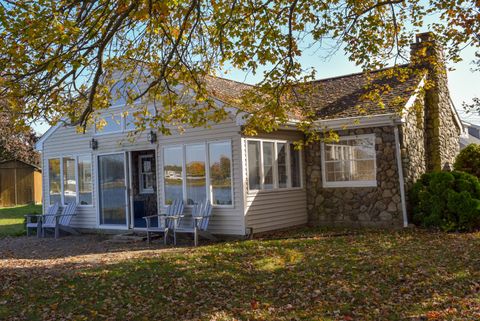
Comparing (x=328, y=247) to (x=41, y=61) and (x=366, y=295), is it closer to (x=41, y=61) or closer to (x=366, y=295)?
(x=366, y=295)

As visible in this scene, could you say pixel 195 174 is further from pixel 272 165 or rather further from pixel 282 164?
pixel 282 164

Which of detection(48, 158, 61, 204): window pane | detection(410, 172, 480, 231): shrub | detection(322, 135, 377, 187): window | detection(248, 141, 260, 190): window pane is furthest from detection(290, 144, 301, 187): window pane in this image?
detection(48, 158, 61, 204): window pane

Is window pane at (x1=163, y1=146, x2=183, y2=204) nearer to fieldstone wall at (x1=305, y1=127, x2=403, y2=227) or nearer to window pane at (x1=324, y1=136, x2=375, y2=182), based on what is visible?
fieldstone wall at (x1=305, y1=127, x2=403, y2=227)

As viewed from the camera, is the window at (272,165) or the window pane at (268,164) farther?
the window pane at (268,164)

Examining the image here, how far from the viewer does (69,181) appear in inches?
594

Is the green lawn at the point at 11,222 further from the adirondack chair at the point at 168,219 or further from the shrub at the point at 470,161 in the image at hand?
the shrub at the point at 470,161

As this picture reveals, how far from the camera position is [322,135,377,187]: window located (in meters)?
12.6

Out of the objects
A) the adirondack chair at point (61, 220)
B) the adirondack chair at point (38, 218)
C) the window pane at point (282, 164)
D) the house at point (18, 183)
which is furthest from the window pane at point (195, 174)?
the house at point (18, 183)

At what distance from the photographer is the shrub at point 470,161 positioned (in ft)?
43.6

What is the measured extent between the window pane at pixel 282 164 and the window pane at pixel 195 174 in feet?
6.61

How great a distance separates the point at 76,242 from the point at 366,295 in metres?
8.81

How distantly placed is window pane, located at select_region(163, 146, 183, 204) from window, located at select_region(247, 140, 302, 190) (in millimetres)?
1921

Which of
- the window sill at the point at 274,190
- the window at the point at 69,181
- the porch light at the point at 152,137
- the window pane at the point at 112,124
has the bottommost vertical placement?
the window sill at the point at 274,190

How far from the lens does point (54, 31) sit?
6.37 m
